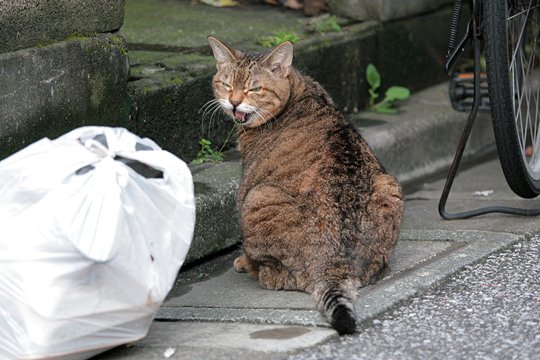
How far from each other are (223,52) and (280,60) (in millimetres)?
237

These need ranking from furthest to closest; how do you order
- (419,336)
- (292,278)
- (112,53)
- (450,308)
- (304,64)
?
1. (304,64)
2. (112,53)
3. (292,278)
4. (450,308)
5. (419,336)

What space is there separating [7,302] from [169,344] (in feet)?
1.75

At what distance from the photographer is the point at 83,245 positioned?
276 centimetres

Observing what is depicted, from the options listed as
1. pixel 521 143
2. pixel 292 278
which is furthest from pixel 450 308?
pixel 521 143

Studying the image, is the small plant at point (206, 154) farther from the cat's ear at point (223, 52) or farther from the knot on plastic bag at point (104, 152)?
the knot on plastic bag at point (104, 152)

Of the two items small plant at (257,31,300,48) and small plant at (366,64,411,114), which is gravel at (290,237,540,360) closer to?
small plant at (257,31,300,48)

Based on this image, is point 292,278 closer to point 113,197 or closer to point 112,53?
point 113,197

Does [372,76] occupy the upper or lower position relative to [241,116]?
lower

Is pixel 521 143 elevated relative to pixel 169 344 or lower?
elevated

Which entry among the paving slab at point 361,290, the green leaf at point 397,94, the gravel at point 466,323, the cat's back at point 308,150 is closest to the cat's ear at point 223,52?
the cat's back at point 308,150

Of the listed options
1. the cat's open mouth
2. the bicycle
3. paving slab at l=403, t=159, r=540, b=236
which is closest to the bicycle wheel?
the bicycle

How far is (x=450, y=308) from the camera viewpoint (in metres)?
3.33

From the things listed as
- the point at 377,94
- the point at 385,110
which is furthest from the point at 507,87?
the point at 377,94

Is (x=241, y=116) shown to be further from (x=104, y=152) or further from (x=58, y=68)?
(x=104, y=152)
